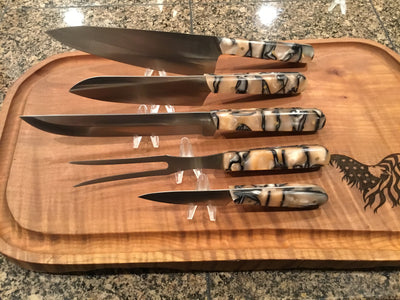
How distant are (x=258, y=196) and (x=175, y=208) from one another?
0.14m

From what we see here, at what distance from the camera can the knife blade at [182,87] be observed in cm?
66

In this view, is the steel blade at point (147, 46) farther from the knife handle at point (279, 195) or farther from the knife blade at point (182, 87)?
the knife handle at point (279, 195)

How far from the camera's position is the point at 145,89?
68cm

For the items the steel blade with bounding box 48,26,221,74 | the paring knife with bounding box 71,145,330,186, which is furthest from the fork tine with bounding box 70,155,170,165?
the steel blade with bounding box 48,26,221,74

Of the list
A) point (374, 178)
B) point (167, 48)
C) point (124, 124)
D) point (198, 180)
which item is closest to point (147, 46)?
point (167, 48)

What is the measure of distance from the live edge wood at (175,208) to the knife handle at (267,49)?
0.08 m

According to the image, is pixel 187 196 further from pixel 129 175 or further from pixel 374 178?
pixel 374 178

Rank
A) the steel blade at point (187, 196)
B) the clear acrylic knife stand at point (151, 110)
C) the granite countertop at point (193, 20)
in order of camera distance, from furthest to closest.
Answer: the granite countertop at point (193, 20) → the clear acrylic knife stand at point (151, 110) → the steel blade at point (187, 196)

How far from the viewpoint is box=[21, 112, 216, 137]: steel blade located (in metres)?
0.63

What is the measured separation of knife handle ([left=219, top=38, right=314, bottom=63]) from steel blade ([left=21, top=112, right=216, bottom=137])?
180mm

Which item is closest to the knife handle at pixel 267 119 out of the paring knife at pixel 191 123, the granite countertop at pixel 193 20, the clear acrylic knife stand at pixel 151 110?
the paring knife at pixel 191 123

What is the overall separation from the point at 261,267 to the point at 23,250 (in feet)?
1.22

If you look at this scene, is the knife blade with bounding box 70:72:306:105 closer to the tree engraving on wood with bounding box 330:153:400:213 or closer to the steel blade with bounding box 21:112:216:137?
the steel blade with bounding box 21:112:216:137

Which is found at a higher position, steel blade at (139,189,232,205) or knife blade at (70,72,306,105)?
knife blade at (70,72,306,105)
